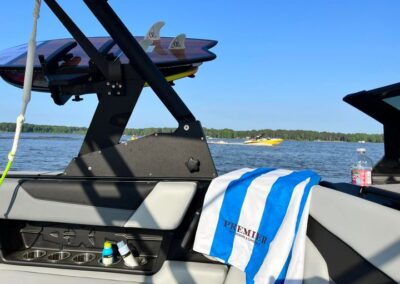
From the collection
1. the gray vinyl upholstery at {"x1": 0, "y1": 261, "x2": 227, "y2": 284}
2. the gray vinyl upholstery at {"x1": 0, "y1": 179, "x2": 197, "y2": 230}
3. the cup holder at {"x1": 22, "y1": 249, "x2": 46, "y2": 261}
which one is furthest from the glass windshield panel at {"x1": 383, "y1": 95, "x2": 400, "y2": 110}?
the cup holder at {"x1": 22, "y1": 249, "x2": 46, "y2": 261}

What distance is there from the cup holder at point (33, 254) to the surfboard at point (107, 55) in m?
1.13

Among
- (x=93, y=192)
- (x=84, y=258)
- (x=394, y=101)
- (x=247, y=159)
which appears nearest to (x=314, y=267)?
(x=394, y=101)

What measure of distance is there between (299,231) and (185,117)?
0.94 m

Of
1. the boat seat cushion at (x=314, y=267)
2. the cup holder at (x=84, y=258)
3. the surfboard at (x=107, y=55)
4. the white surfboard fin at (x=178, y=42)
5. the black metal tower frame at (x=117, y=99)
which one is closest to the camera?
the boat seat cushion at (x=314, y=267)

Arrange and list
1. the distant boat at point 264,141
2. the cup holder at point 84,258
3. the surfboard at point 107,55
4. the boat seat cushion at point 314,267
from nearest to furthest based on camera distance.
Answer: the boat seat cushion at point 314,267
the cup holder at point 84,258
the surfboard at point 107,55
the distant boat at point 264,141

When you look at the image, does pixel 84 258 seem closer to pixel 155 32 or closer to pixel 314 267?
pixel 314 267

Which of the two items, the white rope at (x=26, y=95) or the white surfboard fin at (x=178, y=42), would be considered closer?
the white rope at (x=26, y=95)

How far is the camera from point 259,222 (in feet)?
6.06

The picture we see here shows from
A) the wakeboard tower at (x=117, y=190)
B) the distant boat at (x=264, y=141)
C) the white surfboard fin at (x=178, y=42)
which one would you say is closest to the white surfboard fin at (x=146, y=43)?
the white surfboard fin at (x=178, y=42)

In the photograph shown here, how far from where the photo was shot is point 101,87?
7.93ft

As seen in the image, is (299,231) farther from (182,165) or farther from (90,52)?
(90,52)

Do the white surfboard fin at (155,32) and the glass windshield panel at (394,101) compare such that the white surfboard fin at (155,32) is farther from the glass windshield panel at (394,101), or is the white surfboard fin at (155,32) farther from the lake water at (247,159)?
the glass windshield panel at (394,101)

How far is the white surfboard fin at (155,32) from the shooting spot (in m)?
2.89

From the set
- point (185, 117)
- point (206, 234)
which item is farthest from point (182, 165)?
point (206, 234)
